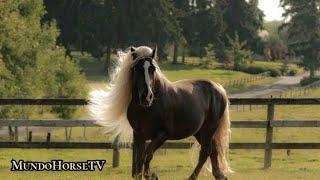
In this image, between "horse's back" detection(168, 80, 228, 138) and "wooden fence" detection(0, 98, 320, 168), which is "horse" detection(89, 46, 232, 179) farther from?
"wooden fence" detection(0, 98, 320, 168)

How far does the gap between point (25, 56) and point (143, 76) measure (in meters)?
22.4

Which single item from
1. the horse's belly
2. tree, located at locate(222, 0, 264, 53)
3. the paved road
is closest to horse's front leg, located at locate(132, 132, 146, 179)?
the horse's belly

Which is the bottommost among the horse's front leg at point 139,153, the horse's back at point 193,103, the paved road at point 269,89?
the paved road at point 269,89

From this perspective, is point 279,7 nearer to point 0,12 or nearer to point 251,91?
point 251,91

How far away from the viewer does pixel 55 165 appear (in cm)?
1012

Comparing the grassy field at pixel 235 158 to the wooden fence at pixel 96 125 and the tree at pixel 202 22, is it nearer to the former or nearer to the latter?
the wooden fence at pixel 96 125

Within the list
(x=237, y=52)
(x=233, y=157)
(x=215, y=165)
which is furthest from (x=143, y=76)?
(x=237, y=52)

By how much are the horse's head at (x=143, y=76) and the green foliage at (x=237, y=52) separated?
75.4 metres

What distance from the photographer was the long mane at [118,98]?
727cm

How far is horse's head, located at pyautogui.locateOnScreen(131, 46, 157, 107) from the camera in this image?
6.89 meters

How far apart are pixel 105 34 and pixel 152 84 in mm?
62032

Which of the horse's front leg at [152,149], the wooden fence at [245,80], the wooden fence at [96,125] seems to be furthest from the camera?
the wooden fence at [245,80]

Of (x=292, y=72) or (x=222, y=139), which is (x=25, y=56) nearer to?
(x=222, y=139)

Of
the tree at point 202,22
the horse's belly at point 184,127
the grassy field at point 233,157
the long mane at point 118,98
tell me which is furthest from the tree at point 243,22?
the long mane at point 118,98
